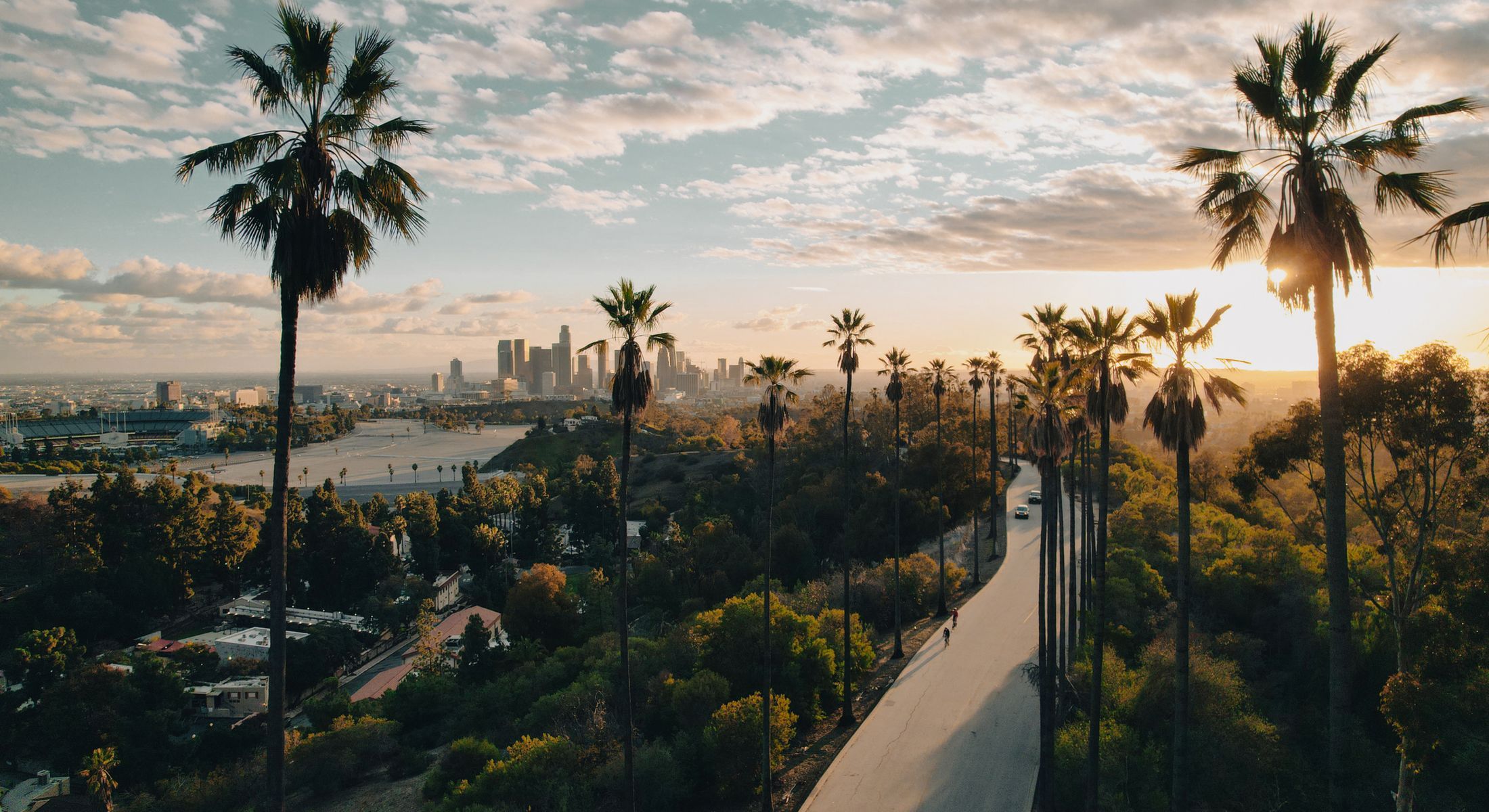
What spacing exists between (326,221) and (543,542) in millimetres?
54063

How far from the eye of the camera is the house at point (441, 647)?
1501 inches

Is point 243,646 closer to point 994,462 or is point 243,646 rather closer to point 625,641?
point 625,641

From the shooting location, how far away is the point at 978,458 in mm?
44812

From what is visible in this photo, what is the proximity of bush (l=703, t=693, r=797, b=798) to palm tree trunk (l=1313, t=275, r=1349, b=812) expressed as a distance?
11746mm

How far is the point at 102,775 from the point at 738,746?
2700 centimetres

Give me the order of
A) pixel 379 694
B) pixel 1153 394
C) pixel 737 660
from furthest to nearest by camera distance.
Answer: pixel 379 694, pixel 737 660, pixel 1153 394

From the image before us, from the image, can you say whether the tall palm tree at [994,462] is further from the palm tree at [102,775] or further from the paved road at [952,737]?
the palm tree at [102,775]

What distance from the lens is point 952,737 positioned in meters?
19.6

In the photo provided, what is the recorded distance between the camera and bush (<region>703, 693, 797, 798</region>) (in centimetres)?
1784

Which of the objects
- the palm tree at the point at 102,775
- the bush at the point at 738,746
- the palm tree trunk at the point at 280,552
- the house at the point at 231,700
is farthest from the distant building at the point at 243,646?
the palm tree trunk at the point at 280,552

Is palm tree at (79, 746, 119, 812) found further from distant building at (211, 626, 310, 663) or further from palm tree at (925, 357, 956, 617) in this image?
palm tree at (925, 357, 956, 617)

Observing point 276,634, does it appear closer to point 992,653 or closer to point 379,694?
point 992,653

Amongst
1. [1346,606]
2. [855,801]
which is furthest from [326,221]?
[855,801]

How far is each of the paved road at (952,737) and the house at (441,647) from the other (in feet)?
70.9
